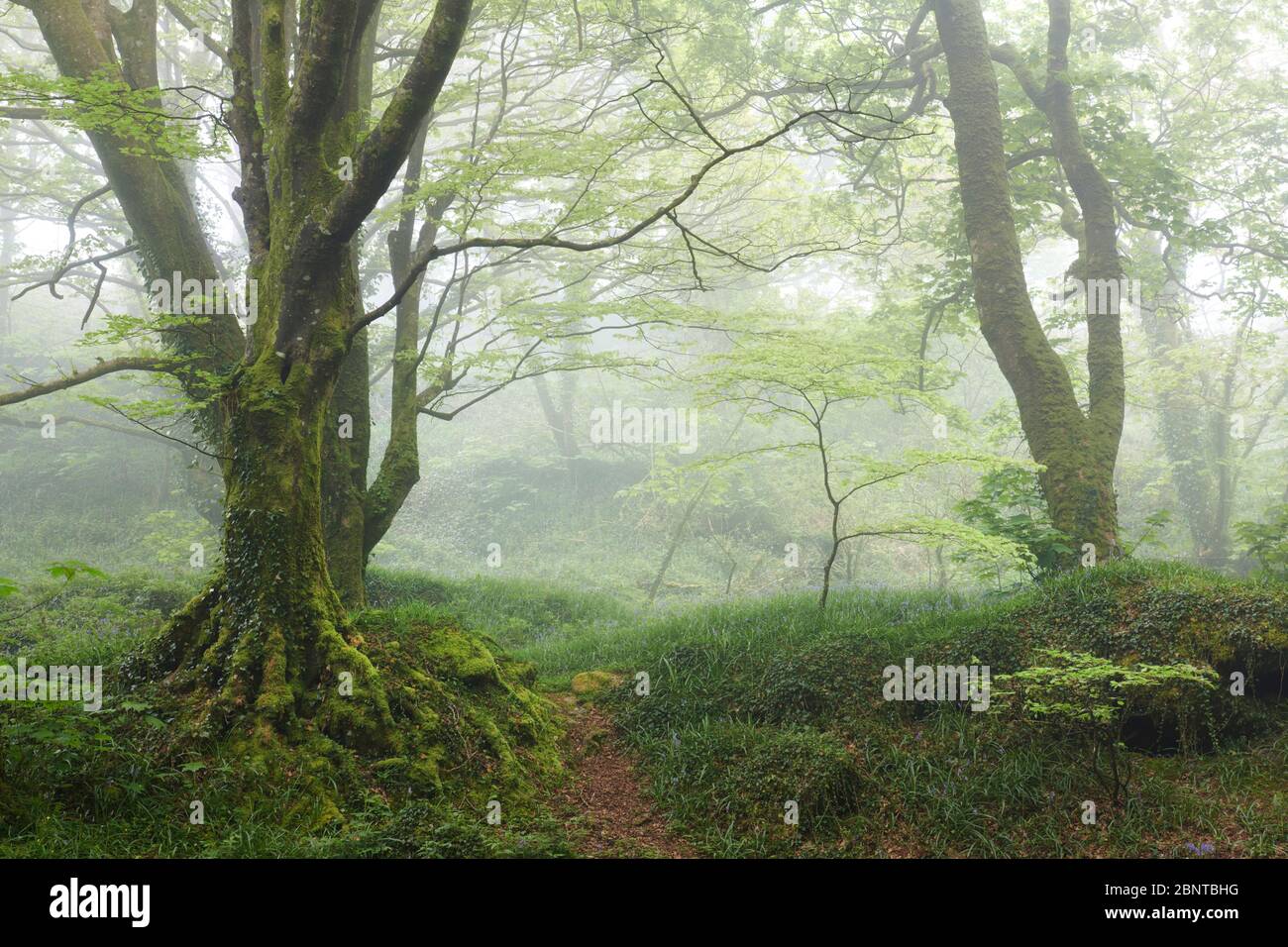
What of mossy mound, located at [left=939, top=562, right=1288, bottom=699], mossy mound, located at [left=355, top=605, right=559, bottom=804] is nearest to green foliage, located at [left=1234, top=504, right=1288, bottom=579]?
mossy mound, located at [left=939, top=562, right=1288, bottom=699]

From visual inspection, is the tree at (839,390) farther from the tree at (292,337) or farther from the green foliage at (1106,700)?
the tree at (292,337)

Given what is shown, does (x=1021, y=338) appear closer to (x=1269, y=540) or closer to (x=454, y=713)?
(x=1269, y=540)

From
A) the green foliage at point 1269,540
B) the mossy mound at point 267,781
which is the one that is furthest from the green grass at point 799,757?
the green foliage at point 1269,540

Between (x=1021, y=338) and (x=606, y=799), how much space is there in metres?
6.97

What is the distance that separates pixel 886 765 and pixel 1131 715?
1.74 meters

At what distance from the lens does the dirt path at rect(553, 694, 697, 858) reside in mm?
4691

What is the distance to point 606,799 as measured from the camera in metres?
5.43

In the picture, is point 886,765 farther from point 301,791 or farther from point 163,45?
point 163,45

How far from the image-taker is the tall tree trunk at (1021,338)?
8266 mm

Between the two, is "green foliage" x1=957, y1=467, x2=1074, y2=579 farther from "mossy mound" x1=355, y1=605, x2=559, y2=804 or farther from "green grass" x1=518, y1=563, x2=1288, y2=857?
"mossy mound" x1=355, y1=605, x2=559, y2=804

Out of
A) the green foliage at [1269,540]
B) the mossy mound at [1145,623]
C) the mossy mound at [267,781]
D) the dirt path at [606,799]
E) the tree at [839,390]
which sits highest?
the tree at [839,390]

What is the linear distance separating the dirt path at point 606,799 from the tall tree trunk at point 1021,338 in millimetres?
5172

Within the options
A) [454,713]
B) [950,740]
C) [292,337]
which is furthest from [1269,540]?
[292,337]

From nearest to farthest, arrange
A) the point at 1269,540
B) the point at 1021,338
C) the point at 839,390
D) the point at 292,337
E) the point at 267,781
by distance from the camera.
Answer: the point at 267,781, the point at 292,337, the point at 1269,540, the point at 839,390, the point at 1021,338
